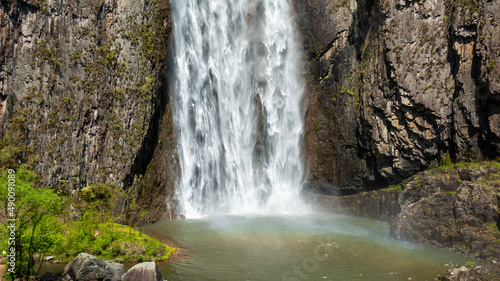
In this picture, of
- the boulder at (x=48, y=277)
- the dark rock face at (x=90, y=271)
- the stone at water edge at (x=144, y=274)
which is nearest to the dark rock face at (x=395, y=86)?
the stone at water edge at (x=144, y=274)

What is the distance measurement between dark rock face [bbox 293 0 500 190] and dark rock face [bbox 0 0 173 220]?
14113mm

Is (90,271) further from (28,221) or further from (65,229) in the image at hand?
(65,229)

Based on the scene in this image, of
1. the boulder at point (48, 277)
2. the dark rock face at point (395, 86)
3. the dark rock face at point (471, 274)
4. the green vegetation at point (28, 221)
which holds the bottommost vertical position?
the dark rock face at point (471, 274)

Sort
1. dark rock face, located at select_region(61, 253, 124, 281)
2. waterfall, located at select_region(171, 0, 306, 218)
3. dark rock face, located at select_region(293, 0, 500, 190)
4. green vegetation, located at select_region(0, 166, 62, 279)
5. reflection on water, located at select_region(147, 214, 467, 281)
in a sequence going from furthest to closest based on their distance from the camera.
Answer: waterfall, located at select_region(171, 0, 306, 218), dark rock face, located at select_region(293, 0, 500, 190), reflection on water, located at select_region(147, 214, 467, 281), dark rock face, located at select_region(61, 253, 124, 281), green vegetation, located at select_region(0, 166, 62, 279)

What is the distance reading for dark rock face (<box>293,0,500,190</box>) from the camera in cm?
2328

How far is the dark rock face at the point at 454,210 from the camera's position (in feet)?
60.4

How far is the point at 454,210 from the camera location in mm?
20203

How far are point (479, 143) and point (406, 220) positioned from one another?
695 centimetres

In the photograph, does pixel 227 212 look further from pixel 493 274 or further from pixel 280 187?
pixel 493 274

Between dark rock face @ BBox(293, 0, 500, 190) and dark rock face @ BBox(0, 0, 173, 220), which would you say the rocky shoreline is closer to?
dark rock face @ BBox(293, 0, 500, 190)

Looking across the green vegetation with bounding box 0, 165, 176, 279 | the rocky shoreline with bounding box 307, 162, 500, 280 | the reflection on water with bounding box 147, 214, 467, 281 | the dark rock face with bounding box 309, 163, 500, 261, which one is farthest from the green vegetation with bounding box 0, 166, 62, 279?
the dark rock face with bounding box 309, 163, 500, 261

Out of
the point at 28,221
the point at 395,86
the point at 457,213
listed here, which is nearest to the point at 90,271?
the point at 28,221

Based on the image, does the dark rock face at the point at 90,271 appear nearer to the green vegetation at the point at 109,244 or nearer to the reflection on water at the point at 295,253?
the green vegetation at the point at 109,244

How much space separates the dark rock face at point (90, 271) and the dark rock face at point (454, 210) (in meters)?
15.0
